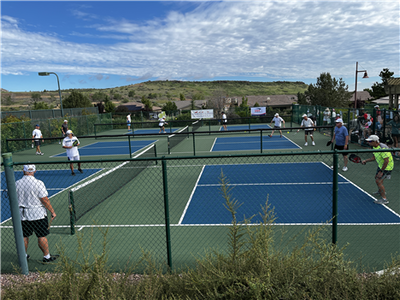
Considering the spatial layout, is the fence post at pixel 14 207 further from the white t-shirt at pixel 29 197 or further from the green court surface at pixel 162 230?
the green court surface at pixel 162 230

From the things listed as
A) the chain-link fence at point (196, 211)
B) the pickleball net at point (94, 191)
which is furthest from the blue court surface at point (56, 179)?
the pickleball net at point (94, 191)

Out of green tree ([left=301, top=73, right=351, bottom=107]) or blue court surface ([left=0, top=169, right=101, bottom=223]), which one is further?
green tree ([left=301, top=73, right=351, bottom=107])

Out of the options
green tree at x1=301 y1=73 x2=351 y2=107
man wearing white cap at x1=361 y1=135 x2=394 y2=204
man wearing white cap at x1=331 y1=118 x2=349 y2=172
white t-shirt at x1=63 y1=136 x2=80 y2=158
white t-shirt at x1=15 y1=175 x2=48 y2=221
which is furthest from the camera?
green tree at x1=301 y1=73 x2=351 y2=107

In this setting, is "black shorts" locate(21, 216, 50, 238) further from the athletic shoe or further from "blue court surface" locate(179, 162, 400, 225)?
"blue court surface" locate(179, 162, 400, 225)

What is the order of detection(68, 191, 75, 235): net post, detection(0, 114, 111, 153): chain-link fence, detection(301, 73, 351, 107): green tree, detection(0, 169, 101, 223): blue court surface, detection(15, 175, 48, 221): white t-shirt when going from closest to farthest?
detection(15, 175, 48, 221): white t-shirt, detection(68, 191, 75, 235): net post, detection(0, 169, 101, 223): blue court surface, detection(0, 114, 111, 153): chain-link fence, detection(301, 73, 351, 107): green tree

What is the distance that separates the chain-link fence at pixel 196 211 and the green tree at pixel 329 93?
154ft

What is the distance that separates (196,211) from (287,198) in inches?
105

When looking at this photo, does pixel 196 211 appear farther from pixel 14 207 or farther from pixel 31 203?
pixel 14 207

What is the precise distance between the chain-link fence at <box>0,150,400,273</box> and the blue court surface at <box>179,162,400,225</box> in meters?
0.03

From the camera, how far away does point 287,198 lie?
8.59m

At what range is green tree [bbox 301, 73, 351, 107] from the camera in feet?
180

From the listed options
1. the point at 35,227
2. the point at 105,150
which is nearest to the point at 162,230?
the point at 35,227

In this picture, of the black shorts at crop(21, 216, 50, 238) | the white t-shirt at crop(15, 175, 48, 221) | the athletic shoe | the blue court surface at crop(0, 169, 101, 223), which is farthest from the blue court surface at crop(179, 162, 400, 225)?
the blue court surface at crop(0, 169, 101, 223)

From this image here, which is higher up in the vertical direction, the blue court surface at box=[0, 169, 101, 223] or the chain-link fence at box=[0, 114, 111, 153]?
the chain-link fence at box=[0, 114, 111, 153]
